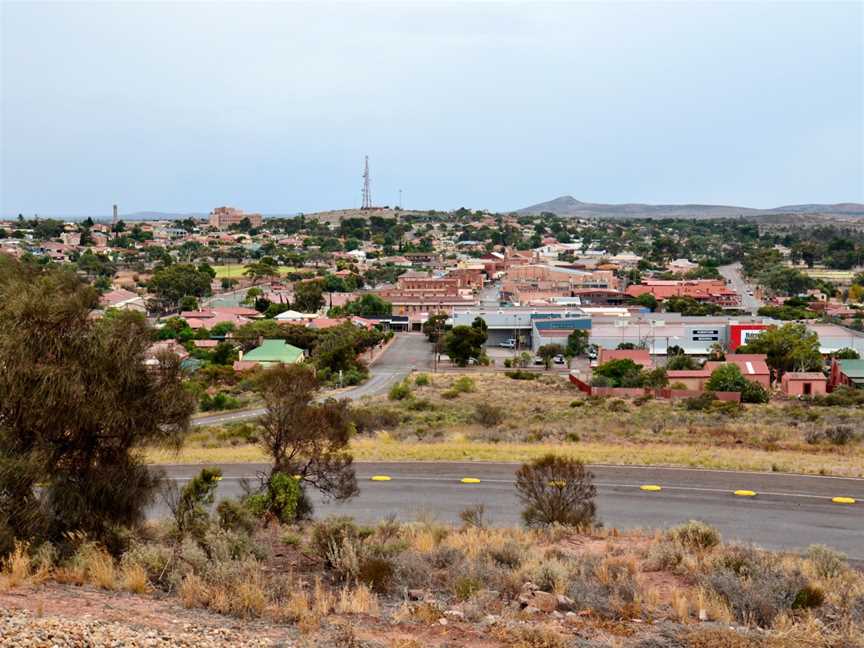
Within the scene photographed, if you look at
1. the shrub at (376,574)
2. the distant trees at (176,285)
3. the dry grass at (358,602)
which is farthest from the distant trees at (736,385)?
the distant trees at (176,285)

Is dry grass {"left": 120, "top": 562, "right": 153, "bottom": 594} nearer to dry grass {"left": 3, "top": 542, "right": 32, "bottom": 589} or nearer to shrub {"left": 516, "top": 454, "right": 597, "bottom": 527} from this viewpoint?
dry grass {"left": 3, "top": 542, "right": 32, "bottom": 589}

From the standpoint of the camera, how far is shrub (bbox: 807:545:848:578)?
8344 millimetres

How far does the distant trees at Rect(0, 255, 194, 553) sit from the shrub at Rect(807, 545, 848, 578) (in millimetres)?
6853

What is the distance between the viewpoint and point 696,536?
943 cm

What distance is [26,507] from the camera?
780 cm

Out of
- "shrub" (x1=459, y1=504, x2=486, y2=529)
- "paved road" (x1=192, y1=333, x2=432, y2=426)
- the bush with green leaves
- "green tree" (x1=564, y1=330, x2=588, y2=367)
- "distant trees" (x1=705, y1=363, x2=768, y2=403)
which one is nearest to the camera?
the bush with green leaves

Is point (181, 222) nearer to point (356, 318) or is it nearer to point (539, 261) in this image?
point (539, 261)

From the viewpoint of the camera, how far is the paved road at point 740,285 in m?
81.4

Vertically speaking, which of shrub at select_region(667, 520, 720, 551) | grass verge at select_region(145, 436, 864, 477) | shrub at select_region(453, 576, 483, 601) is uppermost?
shrub at select_region(453, 576, 483, 601)

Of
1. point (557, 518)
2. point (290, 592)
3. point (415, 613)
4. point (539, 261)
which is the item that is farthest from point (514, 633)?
point (539, 261)

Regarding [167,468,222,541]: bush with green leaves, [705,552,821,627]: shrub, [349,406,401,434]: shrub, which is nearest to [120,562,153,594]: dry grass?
[167,468,222,541]: bush with green leaves

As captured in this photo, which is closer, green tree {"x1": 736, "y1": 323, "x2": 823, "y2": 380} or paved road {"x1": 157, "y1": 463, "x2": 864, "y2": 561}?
paved road {"x1": 157, "y1": 463, "x2": 864, "y2": 561}

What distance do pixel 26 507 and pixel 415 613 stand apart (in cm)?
392

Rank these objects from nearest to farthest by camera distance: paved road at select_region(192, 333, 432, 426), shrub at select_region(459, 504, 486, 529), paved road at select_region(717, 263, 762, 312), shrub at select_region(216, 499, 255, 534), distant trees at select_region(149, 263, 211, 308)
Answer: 1. shrub at select_region(216, 499, 255, 534)
2. shrub at select_region(459, 504, 486, 529)
3. paved road at select_region(192, 333, 432, 426)
4. distant trees at select_region(149, 263, 211, 308)
5. paved road at select_region(717, 263, 762, 312)
